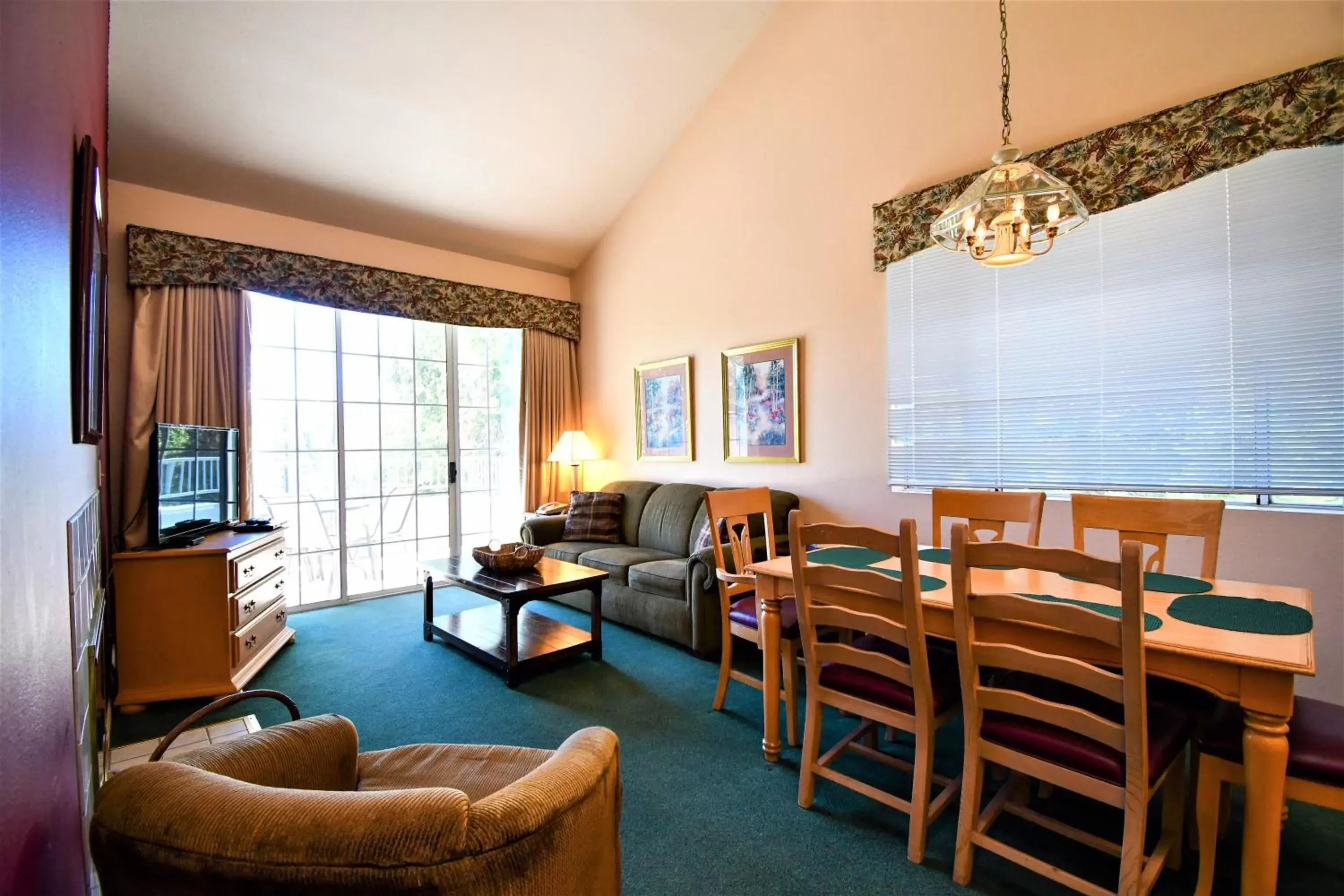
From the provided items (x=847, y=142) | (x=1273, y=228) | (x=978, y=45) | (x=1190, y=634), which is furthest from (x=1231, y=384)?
(x=847, y=142)

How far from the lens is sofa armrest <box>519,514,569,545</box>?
14.9 ft

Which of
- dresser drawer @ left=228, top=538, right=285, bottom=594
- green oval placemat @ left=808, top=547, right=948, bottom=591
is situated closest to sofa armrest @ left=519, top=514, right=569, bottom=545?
dresser drawer @ left=228, top=538, right=285, bottom=594

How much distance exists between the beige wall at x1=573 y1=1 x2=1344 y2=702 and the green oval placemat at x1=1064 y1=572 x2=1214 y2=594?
783 millimetres

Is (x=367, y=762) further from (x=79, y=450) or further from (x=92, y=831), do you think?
(x=79, y=450)

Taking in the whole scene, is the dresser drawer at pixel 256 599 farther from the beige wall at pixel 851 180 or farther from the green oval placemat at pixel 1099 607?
the green oval placemat at pixel 1099 607

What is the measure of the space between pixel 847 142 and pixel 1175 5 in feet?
4.88

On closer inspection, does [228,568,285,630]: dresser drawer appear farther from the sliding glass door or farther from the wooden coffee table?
the wooden coffee table

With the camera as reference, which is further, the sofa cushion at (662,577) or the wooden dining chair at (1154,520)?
the sofa cushion at (662,577)

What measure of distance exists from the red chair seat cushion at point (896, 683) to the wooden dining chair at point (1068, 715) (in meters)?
0.16

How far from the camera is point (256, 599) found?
320 centimetres

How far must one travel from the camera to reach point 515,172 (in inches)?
172

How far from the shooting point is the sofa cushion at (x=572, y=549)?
4.18 metres

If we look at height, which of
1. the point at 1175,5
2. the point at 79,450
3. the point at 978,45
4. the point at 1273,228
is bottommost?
the point at 79,450

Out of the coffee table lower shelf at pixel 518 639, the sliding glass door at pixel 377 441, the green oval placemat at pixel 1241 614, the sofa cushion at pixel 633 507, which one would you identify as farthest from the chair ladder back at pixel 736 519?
the sliding glass door at pixel 377 441
